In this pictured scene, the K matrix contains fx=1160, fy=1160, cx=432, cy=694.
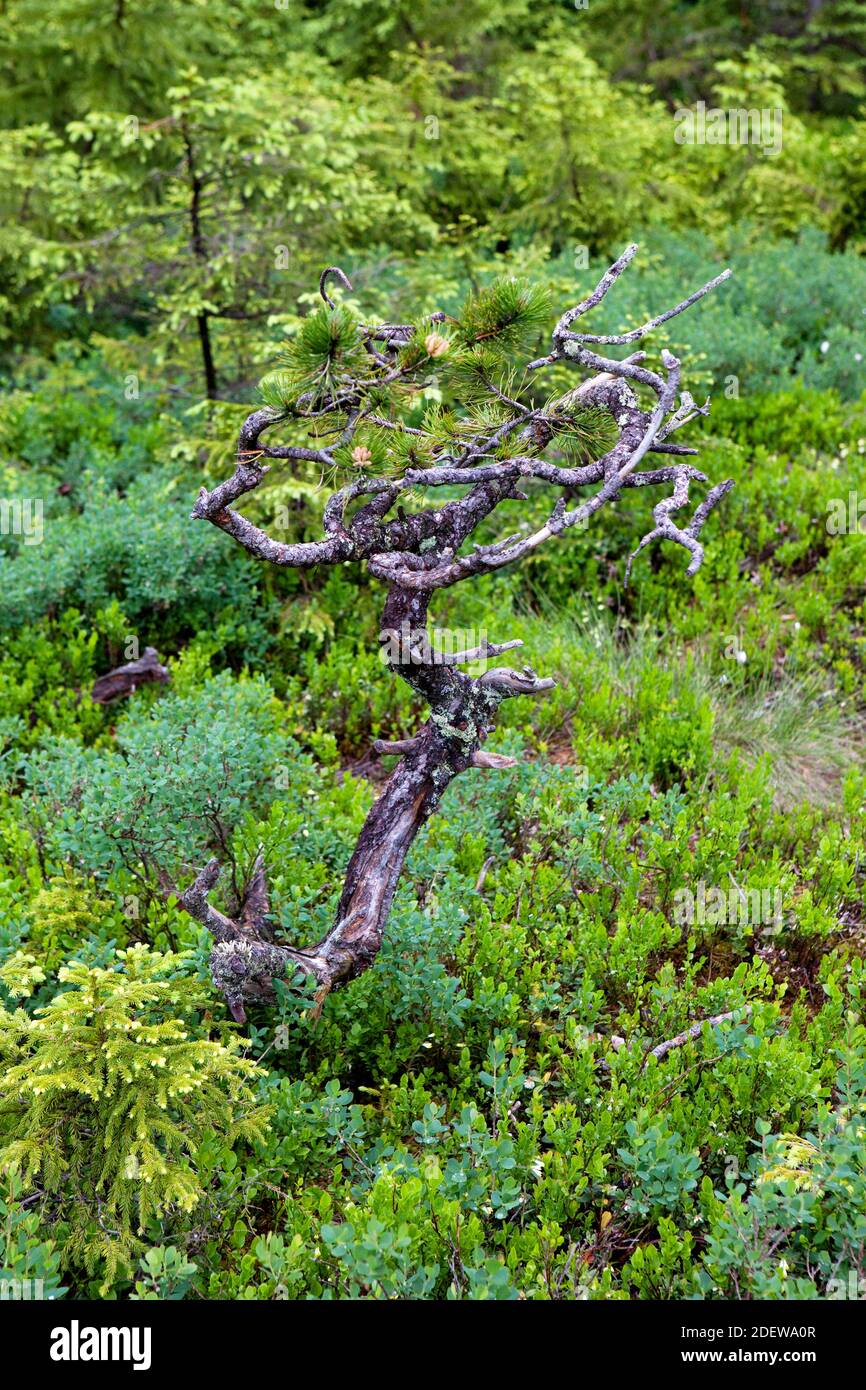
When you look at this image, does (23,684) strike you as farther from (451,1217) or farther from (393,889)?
(451,1217)

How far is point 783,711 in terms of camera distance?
21.4 ft

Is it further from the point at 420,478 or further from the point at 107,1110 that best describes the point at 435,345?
the point at 107,1110

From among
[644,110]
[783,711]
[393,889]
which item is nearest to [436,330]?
[393,889]

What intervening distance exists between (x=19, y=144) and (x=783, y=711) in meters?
8.00

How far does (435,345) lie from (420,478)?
1.59 ft

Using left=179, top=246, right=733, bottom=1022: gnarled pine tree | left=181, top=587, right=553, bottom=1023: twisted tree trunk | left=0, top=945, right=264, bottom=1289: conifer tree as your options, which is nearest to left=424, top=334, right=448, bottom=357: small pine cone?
left=179, top=246, right=733, bottom=1022: gnarled pine tree

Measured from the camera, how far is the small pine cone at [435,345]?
3.76 meters

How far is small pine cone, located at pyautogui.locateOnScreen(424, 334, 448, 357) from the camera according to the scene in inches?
148

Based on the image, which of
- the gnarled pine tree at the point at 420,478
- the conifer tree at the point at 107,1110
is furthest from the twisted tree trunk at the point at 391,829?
the conifer tree at the point at 107,1110

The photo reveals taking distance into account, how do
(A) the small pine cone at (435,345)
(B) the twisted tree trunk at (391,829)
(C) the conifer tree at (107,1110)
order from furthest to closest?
(B) the twisted tree trunk at (391,829)
(A) the small pine cone at (435,345)
(C) the conifer tree at (107,1110)

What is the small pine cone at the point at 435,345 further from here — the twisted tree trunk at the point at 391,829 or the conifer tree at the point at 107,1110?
the conifer tree at the point at 107,1110

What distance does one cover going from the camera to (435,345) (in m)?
3.77

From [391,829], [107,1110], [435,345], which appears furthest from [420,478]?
[107,1110]

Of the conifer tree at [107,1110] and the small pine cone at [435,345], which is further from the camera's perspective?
the small pine cone at [435,345]
